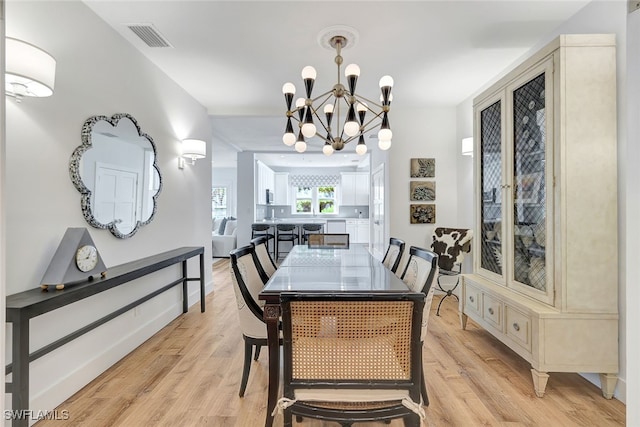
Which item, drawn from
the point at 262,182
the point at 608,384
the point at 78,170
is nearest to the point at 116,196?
the point at 78,170

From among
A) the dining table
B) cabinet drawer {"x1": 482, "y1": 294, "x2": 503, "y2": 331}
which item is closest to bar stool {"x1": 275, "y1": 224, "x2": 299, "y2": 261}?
the dining table

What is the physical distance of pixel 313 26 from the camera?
7.94 ft

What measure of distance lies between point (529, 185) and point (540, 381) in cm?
130

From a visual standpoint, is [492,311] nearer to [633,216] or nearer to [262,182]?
[633,216]

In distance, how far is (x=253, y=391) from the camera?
2.12 m

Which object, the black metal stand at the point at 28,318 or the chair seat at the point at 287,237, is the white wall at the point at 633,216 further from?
the chair seat at the point at 287,237

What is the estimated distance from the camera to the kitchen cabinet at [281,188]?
31.8 ft

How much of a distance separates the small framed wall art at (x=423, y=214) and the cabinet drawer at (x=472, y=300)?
1.51m

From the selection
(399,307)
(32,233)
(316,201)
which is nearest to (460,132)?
(399,307)

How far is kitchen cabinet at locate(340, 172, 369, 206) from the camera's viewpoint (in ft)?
31.2

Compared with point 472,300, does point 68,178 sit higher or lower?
higher

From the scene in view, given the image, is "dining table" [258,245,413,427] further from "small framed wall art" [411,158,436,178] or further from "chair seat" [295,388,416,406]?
"small framed wall art" [411,158,436,178]

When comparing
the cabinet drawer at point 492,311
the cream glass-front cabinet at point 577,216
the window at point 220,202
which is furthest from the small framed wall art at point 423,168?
the window at point 220,202

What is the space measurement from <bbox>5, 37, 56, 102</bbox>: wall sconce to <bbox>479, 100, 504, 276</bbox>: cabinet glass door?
3013mm
